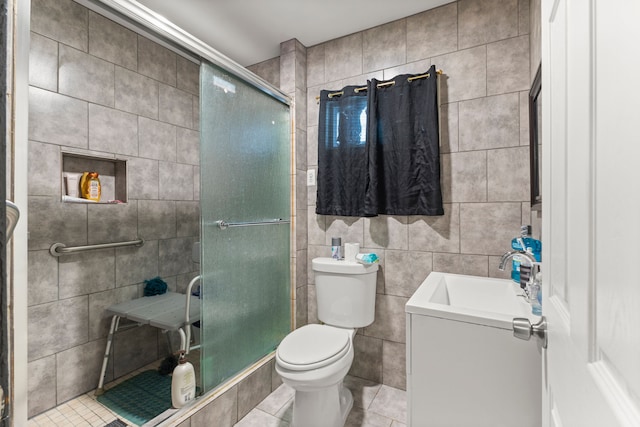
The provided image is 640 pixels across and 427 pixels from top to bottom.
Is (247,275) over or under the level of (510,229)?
under

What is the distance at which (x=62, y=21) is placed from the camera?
1758 mm

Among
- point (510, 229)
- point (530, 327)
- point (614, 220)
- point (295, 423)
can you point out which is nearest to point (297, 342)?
point (295, 423)

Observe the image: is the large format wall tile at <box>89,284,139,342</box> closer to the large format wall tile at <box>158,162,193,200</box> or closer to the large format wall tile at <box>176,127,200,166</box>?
the large format wall tile at <box>158,162,193,200</box>

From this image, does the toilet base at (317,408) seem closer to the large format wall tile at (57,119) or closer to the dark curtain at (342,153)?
the dark curtain at (342,153)

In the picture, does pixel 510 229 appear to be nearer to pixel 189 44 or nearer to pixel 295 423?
pixel 295 423

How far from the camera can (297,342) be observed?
5.32 ft

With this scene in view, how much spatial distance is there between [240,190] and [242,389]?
1135 millimetres

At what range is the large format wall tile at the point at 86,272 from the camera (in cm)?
178

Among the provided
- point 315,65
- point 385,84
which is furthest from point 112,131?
point 385,84

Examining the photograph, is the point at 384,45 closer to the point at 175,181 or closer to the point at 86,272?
the point at 175,181

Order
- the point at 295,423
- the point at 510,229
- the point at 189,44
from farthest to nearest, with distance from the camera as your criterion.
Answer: the point at 510,229 → the point at 295,423 → the point at 189,44

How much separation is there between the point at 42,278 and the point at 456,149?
249 centimetres

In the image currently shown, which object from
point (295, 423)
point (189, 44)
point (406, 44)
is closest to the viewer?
point (189, 44)

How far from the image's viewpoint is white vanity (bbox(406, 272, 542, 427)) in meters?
1.04
